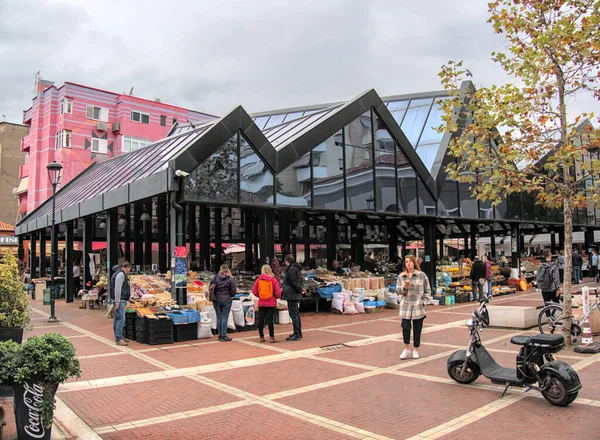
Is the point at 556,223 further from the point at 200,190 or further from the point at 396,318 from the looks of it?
the point at 200,190

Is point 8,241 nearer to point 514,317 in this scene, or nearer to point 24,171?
point 24,171

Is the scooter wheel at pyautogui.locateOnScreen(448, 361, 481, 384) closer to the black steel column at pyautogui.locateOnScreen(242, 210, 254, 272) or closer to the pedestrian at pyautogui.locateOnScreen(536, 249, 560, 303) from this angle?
the pedestrian at pyautogui.locateOnScreen(536, 249, 560, 303)

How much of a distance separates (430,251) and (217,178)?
10976 millimetres

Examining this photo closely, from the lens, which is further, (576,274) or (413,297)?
(576,274)

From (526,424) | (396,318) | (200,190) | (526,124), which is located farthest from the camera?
(396,318)

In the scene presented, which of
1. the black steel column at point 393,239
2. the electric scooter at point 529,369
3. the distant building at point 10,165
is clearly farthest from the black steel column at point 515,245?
the distant building at point 10,165

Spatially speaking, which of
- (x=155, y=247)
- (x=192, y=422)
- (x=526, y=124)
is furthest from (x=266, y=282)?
(x=155, y=247)

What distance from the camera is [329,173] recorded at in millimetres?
16266

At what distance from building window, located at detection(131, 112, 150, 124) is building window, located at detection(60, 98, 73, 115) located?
5.15 meters

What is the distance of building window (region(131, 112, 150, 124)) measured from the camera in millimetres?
44062

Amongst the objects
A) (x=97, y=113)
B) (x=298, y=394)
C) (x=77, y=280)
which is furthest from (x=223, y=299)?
(x=97, y=113)

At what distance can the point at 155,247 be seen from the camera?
42031 millimetres

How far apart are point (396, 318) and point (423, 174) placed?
7.19 meters

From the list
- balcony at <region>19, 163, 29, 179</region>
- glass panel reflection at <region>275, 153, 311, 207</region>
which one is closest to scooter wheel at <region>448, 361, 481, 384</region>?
glass panel reflection at <region>275, 153, 311, 207</region>
